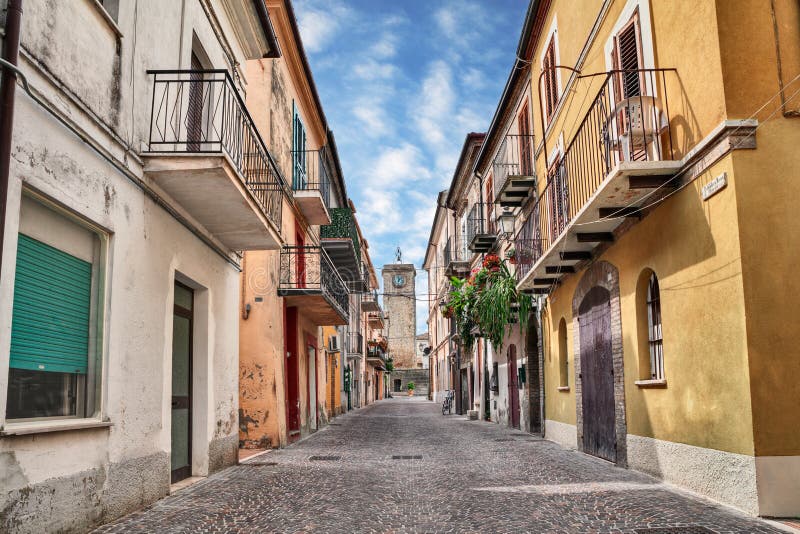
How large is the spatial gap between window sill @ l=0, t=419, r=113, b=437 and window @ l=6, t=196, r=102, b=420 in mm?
116

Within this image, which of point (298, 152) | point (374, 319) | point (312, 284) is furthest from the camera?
point (374, 319)

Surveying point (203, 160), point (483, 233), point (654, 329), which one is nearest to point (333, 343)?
point (483, 233)

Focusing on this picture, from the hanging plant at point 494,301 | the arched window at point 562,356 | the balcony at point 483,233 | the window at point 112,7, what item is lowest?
the arched window at point 562,356

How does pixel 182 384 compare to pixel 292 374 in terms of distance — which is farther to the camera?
pixel 292 374

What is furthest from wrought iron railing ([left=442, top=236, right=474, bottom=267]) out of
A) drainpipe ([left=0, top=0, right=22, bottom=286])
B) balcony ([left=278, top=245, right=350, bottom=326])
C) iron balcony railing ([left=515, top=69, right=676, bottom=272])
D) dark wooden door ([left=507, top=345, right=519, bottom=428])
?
drainpipe ([left=0, top=0, right=22, bottom=286])

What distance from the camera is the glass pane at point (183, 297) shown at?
8.95 meters

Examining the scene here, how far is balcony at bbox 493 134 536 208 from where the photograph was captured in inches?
631

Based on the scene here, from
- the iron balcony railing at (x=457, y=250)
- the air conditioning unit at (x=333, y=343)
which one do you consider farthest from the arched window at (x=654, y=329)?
the air conditioning unit at (x=333, y=343)

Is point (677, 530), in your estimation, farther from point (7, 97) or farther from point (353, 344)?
point (353, 344)

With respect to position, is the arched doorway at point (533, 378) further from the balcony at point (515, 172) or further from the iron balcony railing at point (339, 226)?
the iron balcony railing at point (339, 226)

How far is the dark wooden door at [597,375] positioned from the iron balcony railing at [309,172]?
8.20m

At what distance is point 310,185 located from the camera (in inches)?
761

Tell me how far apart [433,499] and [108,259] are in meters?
4.16

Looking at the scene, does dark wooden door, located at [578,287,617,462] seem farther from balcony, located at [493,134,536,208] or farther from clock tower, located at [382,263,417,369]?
clock tower, located at [382,263,417,369]
